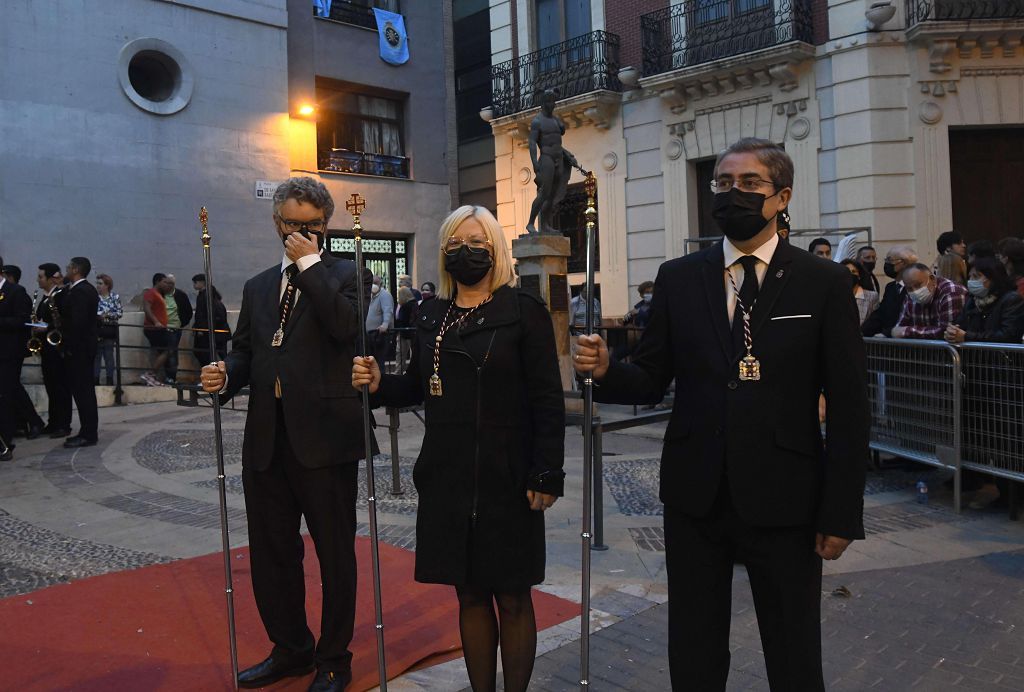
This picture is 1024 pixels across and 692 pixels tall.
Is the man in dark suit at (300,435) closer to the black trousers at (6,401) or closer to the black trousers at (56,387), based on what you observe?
the black trousers at (6,401)

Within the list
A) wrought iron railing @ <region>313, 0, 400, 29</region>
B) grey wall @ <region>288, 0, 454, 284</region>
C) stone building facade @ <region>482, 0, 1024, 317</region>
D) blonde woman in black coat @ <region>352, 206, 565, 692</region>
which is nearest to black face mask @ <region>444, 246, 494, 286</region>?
blonde woman in black coat @ <region>352, 206, 565, 692</region>

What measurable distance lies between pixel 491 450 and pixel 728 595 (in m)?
0.95

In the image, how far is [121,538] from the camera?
20.5ft

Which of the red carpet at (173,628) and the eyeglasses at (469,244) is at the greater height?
the eyeglasses at (469,244)

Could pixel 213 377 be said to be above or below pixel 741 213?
below

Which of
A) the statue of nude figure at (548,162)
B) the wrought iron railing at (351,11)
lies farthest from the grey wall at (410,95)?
the statue of nude figure at (548,162)

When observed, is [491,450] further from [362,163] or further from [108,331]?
[362,163]

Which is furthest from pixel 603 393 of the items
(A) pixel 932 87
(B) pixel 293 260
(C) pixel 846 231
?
(A) pixel 932 87

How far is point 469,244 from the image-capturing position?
322 cm

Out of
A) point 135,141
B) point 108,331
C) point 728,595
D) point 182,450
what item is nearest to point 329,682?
point 728,595

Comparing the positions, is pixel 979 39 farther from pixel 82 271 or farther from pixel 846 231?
pixel 82 271

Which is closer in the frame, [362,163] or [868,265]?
[868,265]

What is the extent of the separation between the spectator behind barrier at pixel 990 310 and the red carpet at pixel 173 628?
4.16 metres

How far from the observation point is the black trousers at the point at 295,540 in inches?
143
